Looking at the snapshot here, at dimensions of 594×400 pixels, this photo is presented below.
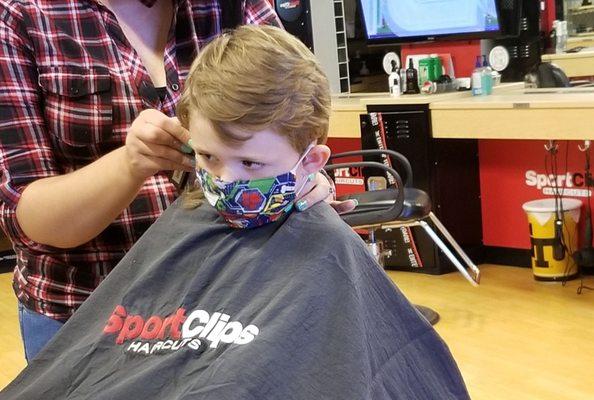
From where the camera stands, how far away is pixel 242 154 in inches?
51.8

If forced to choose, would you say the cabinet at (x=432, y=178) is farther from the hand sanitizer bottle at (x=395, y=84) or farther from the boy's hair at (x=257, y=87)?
the boy's hair at (x=257, y=87)

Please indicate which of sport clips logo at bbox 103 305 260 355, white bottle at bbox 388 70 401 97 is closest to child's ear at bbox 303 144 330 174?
sport clips logo at bbox 103 305 260 355

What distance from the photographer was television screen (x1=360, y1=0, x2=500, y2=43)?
15.9ft

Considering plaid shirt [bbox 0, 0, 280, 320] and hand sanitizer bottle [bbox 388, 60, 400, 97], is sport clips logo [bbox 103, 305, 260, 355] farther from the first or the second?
hand sanitizer bottle [bbox 388, 60, 400, 97]

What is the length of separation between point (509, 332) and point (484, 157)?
4.72 feet

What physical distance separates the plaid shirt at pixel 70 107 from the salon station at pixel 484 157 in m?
2.60

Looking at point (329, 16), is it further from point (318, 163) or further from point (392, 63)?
point (318, 163)

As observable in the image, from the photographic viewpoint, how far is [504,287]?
461cm

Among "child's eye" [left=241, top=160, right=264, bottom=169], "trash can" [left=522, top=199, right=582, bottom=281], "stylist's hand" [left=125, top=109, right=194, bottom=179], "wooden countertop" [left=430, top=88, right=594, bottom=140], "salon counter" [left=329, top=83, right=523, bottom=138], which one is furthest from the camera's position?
"salon counter" [left=329, top=83, right=523, bottom=138]

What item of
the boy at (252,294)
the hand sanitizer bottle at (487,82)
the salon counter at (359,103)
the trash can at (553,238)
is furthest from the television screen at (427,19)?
the boy at (252,294)

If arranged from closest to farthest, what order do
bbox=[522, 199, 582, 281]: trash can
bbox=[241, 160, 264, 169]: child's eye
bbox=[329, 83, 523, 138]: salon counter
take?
bbox=[241, 160, 264, 169]: child's eye, bbox=[522, 199, 582, 281]: trash can, bbox=[329, 83, 523, 138]: salon counter

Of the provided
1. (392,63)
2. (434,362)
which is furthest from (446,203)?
(434,362)

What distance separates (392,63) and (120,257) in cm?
423

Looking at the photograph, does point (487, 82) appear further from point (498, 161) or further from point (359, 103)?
point (359, 103)
